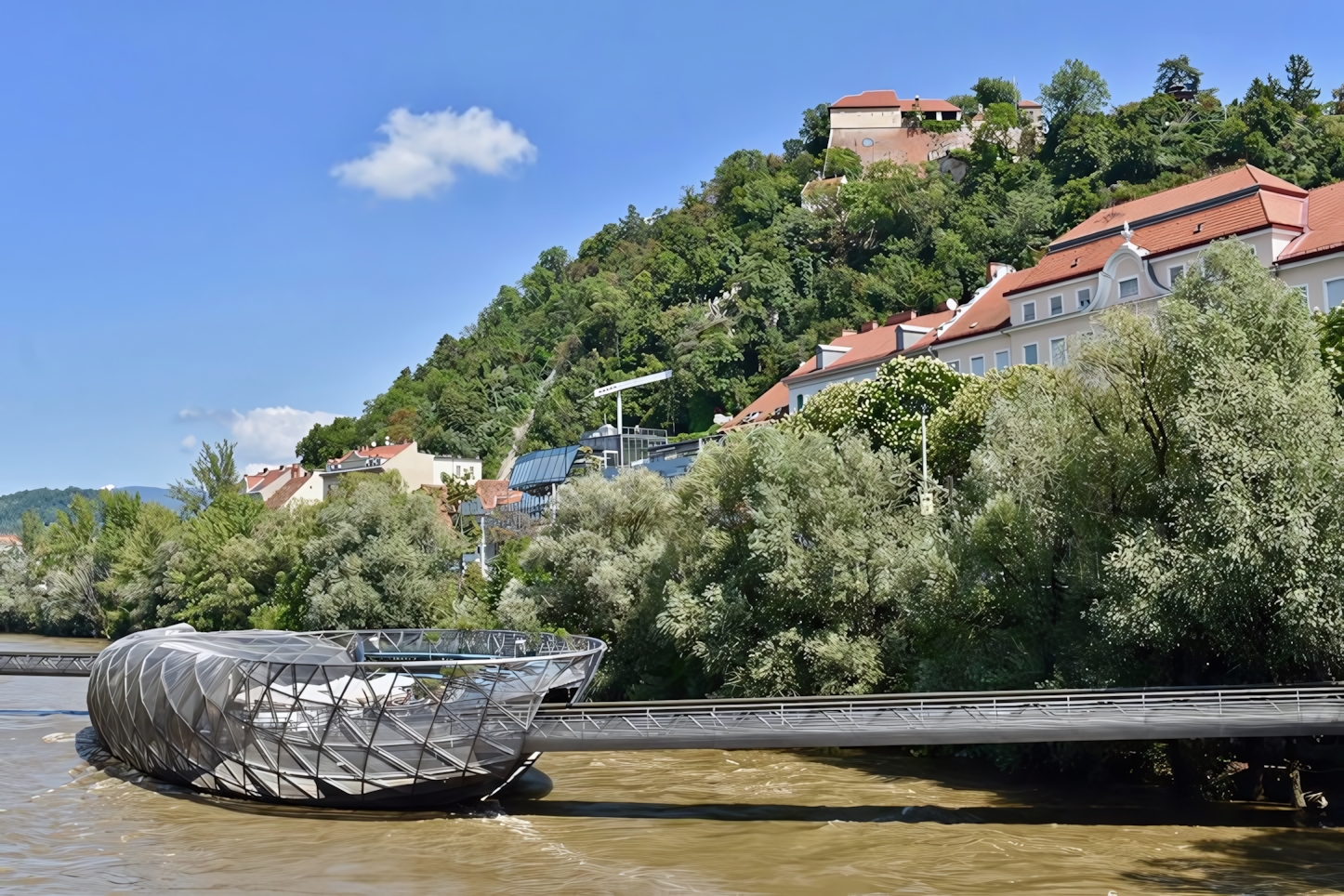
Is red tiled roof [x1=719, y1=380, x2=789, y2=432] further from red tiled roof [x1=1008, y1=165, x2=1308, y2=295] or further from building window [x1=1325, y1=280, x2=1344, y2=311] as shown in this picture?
building window [x1=1325, y1=280, x2=1344, y2=311]

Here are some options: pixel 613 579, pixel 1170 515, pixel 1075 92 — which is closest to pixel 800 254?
pixel 1075 92

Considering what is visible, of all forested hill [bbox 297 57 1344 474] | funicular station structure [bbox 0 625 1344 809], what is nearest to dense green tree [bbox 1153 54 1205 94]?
forested hill [bbox 297 57 1344 474]

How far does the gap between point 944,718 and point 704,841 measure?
17.7 ft

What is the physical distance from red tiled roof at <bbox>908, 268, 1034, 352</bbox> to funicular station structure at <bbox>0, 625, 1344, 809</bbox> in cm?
3558

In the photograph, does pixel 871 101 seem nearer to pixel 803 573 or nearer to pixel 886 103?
pixel 886 103

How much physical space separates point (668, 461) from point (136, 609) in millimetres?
34920

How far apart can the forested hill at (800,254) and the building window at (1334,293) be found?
129 ft

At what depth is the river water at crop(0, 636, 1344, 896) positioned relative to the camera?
771 inches

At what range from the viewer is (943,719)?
23.7 meters

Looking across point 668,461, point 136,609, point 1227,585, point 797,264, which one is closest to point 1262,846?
point 1227,585

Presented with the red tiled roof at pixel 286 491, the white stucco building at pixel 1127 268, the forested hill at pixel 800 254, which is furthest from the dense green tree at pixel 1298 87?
the red tiled roof at pixel 286 491

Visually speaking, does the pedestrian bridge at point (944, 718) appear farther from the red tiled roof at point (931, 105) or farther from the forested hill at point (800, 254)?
the red tiled roof at point (931, 105)

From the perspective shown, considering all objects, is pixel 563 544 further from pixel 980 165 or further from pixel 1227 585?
pixel 980 165

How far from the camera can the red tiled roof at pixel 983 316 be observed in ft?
188
